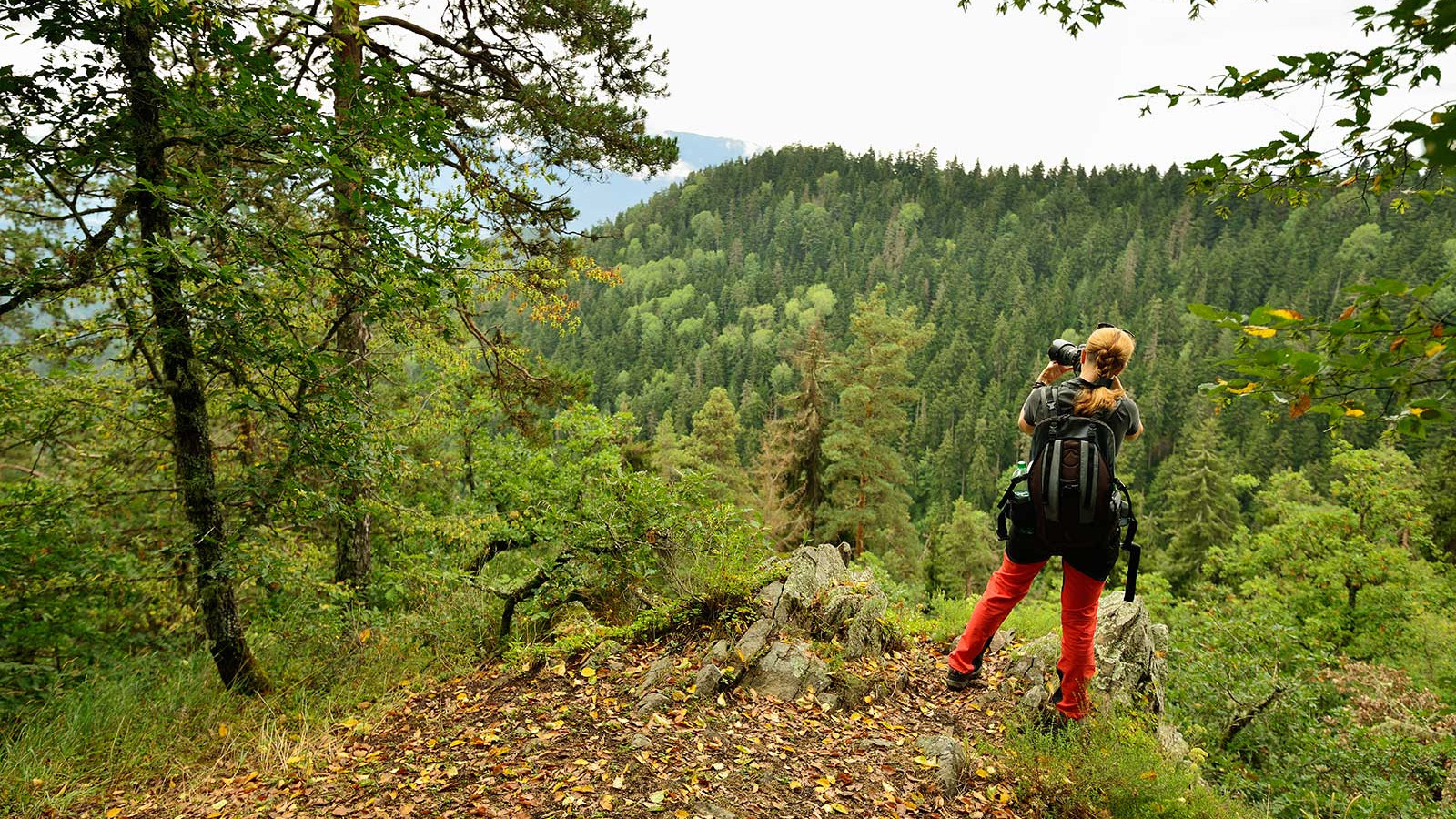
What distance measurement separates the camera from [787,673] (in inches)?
188

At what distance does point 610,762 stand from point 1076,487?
2.96 m

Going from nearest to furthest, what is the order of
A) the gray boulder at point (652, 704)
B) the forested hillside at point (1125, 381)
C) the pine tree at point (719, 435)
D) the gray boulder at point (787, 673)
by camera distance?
the gray boulder at point (652, 704) < the gray boulder at point (787, 673) < the forested hillside at point (1125, 381) < the pine tree at point (719, 435)

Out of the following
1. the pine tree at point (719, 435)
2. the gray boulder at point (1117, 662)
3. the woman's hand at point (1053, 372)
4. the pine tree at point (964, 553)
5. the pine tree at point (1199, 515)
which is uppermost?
the woman's hand at point (1053, 372)

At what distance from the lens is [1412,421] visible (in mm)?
1756

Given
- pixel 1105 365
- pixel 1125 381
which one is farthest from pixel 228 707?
pixel 1125 381

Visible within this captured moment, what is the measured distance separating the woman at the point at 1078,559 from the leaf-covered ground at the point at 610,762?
2.43ft

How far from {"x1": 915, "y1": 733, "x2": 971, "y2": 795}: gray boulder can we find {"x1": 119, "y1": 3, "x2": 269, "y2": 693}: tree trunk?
444cm

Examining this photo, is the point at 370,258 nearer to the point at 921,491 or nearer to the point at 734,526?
the point at 734,526

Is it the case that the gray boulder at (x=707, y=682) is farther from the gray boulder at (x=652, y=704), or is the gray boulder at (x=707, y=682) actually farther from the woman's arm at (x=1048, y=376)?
the woman's arm at (x=1048, y=376)

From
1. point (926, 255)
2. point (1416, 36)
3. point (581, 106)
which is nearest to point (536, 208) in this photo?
point (581, 106)

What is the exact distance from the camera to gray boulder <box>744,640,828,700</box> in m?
4.66

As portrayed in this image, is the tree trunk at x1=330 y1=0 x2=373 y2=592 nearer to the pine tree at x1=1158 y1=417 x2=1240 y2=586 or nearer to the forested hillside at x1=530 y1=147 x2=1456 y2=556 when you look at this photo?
the pine tree at x1=1158 y1=417 x2=1240 y2=586

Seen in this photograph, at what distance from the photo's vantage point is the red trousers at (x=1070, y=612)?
3939 millimetres

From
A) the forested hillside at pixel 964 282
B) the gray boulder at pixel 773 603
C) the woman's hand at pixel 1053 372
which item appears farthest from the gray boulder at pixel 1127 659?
the forested hillside at pixel 964 282
